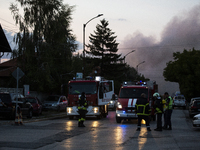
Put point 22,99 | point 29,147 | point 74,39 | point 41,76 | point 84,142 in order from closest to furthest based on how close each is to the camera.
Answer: point 29,147
point 84,142
point 22,99
point 41,76
point 74,39

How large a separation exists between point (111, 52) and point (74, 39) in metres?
31.0

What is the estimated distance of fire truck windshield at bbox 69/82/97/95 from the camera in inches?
976

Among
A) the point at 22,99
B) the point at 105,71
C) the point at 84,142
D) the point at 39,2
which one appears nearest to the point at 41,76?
the point at 39,2

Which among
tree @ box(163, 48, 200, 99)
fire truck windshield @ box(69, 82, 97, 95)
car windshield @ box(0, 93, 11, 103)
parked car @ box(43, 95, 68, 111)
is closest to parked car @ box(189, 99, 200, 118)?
fire truck windshield @ box(69, 82, 97, 95)

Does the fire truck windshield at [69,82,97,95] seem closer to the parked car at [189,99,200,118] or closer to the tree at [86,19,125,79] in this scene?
the parked car at [189,99,200,118]

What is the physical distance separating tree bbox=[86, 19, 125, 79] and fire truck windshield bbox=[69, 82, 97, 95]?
2108 inches

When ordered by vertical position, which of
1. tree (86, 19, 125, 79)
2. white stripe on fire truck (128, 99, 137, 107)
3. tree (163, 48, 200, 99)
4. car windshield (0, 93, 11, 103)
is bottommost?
white stripe on fire truck (128, 99, 137, 107)

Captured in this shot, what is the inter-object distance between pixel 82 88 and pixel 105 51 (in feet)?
182

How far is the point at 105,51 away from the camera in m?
80.0

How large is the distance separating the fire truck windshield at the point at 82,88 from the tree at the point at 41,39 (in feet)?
38.3

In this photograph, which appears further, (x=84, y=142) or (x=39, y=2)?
(x=39, y=2)

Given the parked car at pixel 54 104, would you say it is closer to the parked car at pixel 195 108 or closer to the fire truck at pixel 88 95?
the fire truck at pixel 88 95

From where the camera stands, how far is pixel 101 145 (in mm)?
11133

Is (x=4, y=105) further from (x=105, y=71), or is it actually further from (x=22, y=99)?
(x=105, y=71)
